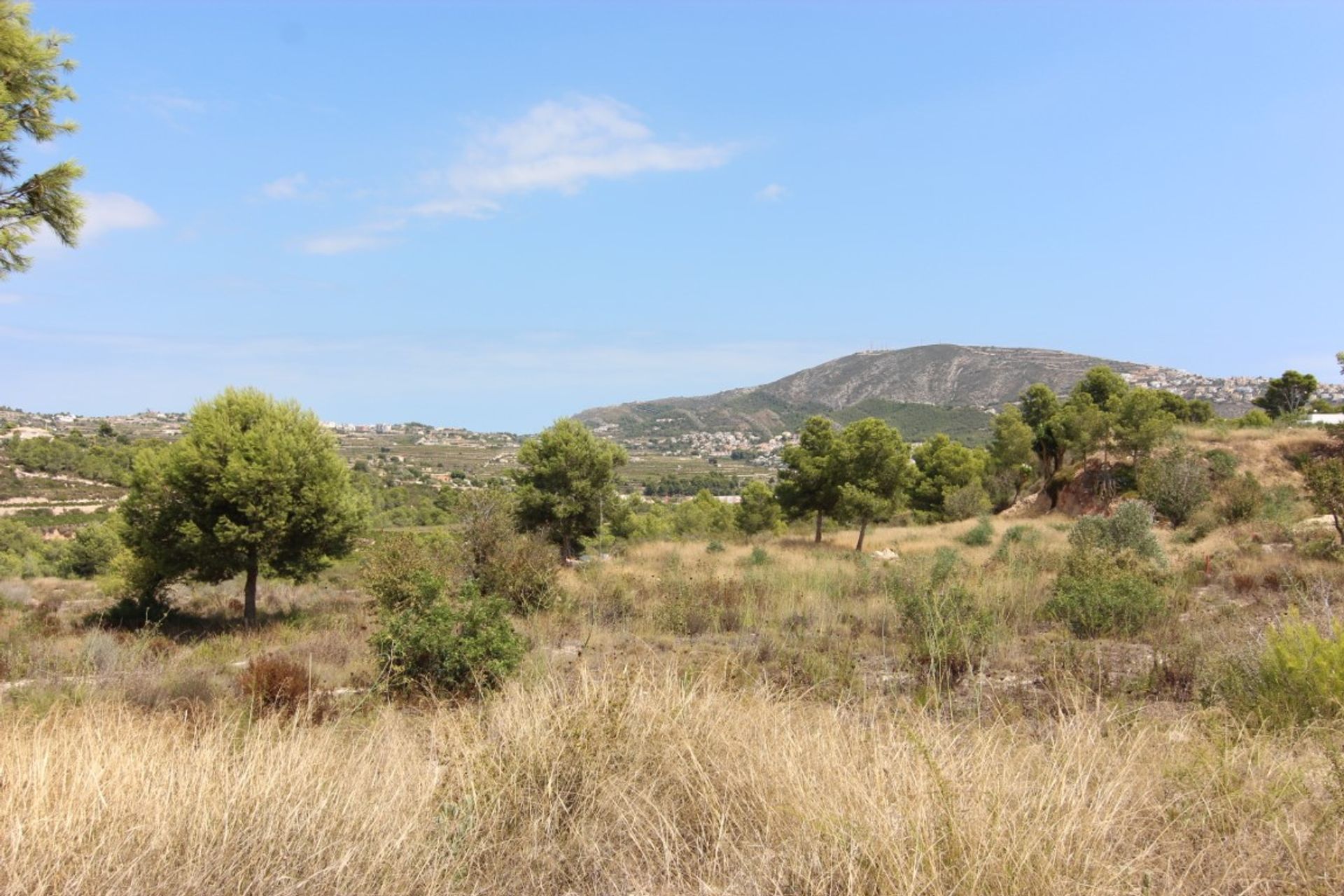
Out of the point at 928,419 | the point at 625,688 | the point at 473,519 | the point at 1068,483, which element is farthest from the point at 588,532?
the point at 928,419

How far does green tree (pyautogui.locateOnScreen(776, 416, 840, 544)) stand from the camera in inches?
1307

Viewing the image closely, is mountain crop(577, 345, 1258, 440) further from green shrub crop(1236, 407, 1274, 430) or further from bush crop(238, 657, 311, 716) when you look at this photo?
bush crop(238, 657, 311, 716)

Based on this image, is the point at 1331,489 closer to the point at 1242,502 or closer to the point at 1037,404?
the point at 1242,502

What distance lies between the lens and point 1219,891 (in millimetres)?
2512

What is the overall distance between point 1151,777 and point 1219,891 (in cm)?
97

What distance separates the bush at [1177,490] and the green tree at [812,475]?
11.6m

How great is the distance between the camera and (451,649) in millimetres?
7961

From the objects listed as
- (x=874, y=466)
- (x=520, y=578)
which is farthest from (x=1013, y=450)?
(x=520, y=578)

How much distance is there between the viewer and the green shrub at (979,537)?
26109 millimetres

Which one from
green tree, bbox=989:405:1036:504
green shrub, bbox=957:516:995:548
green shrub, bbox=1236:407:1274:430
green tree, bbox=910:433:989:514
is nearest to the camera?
green shrub, bbox=957:516:995:548

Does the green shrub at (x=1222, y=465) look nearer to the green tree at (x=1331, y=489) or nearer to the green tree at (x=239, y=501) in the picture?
the green tree at (x=1331, y=489)

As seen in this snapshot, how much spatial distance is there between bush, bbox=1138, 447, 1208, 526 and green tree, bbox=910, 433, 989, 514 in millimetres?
19520

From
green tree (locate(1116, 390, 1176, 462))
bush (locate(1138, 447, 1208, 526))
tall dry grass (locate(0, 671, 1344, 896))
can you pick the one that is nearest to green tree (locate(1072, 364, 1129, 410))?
green tree (locate(1116, 390, 1176, 462))

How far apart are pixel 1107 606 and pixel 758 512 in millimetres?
42955
